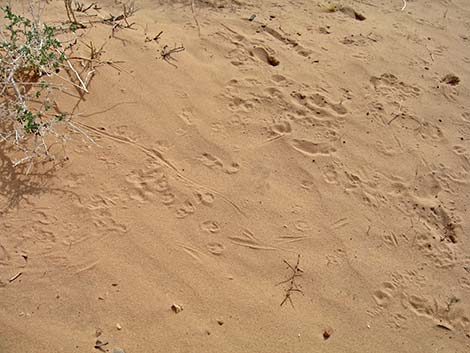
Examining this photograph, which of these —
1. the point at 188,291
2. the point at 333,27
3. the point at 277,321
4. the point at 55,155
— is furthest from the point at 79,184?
the point at 333,27

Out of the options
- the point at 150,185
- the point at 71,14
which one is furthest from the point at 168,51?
the point at 150,185

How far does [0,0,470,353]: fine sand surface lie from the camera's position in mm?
2193

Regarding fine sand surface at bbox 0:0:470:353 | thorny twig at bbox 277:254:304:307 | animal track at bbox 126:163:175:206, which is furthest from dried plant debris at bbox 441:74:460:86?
animal track at bbox 126:163:175:206

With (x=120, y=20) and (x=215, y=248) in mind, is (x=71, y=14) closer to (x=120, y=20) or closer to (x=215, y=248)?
(x=120, y=20)

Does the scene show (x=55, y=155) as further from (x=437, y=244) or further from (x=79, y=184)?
(x=437, y=244)

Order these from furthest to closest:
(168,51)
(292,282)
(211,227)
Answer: (168,51) → (211,227) → (292,282)

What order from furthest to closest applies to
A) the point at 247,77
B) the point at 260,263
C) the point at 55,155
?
the point at 247,77 < the point at 55,155 < the point at 260,263

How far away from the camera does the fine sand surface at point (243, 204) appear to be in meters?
2.19

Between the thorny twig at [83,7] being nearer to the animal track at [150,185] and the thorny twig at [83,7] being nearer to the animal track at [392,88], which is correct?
the animal track at [150,185]

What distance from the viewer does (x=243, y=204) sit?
2.65m

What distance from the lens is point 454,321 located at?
8.02 ft

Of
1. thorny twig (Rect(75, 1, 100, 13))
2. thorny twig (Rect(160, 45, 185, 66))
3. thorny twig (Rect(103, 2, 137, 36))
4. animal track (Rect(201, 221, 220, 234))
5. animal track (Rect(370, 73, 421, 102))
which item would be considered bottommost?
animal track (Rect(201, 221, 220, 234))

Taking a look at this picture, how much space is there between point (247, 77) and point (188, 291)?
68.3 inches

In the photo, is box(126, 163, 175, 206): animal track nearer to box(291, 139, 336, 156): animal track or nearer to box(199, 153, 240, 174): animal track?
box(199, 153, 240, 174): animal track
